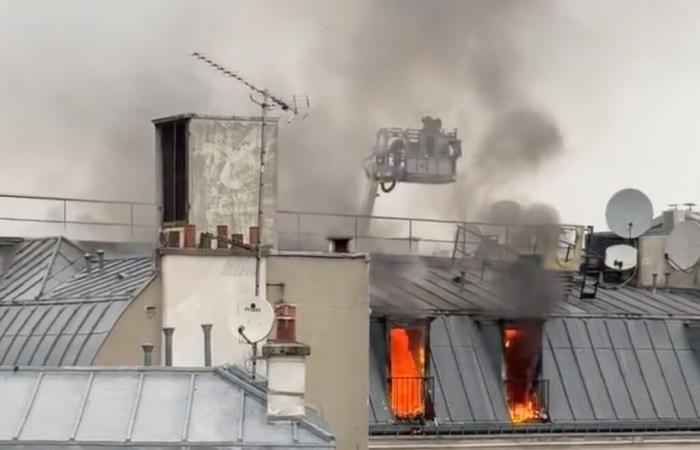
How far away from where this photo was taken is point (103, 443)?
21609mm

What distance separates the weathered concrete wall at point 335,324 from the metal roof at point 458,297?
4.03 metres

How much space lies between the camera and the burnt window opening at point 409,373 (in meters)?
31.8

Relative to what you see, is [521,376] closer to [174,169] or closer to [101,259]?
[174,169]

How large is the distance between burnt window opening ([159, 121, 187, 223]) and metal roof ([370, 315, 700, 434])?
454 cm

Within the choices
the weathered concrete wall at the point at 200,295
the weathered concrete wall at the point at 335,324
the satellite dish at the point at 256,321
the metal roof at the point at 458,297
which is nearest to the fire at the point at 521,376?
the metal roof at the point at 458,297

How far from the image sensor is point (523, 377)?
33312mm

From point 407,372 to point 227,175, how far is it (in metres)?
5.35

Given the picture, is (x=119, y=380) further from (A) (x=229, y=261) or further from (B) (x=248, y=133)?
(B) (x=248, y=133)

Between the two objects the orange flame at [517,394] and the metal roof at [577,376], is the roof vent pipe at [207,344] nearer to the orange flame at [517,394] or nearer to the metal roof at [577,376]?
the metal roof at [577,376]

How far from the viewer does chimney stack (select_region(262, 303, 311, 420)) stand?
2214cm

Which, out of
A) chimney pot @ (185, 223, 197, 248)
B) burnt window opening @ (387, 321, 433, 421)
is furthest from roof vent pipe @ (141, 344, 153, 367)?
burnt window opening @ (387, 321, 433, 421)

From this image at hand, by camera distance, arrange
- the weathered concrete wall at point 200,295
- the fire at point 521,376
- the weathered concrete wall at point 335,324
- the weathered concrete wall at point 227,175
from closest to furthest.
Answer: the weathered concrete wall at point 200,295, the weathered concrete wall at point 335,324, the weathered concrete wall at point 227,175, the fire at point 521,376

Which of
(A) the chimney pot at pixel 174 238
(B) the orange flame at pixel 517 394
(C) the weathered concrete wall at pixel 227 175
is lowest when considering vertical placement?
(B) the orange flame at pixel 517 394

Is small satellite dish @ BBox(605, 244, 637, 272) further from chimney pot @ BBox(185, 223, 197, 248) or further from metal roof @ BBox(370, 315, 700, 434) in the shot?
chimney pot @ BBox(185, 223, 197, 248)
